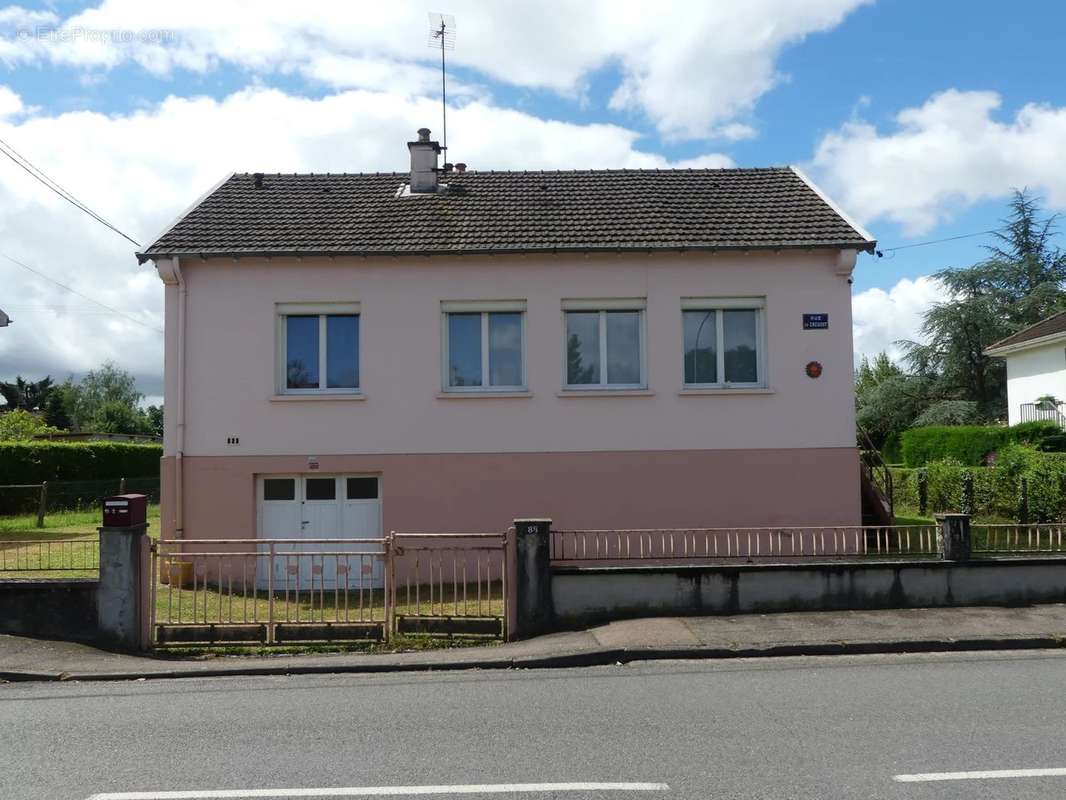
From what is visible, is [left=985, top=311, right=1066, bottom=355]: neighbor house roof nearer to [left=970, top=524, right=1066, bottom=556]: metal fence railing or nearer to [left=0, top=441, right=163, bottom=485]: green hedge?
[left=970, top=524, right=1066, bottom=556]: metal fence railing

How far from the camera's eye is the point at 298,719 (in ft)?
22.3

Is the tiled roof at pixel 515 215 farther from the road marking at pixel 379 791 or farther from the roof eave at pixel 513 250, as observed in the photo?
the road marking at pixel 379 791

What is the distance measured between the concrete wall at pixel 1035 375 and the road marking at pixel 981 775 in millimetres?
28634

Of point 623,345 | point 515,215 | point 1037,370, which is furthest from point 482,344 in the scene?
point 1037,370

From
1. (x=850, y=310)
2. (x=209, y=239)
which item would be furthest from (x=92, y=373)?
(x=850, y=310)

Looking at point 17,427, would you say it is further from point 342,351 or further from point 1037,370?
point 1037,370

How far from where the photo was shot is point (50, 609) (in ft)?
31.7

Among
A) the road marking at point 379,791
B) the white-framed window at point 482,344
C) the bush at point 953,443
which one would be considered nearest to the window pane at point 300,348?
the white-framed window at point 482,344

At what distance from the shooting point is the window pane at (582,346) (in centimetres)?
1445

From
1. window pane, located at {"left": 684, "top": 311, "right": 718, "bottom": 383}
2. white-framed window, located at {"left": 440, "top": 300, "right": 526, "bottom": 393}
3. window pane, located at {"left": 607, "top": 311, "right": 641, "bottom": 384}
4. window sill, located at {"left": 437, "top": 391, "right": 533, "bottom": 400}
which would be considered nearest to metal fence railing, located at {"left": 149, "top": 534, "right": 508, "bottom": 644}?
window sill, located at {"left": 437, "top": 391, "right": 533, "bottom": 400}

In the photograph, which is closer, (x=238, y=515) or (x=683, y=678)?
(x=683, y=678)

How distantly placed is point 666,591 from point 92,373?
9183 centimetres

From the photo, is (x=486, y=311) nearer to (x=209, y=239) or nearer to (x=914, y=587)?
(x=209, y=239)

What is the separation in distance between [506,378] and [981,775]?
10.1 metres
